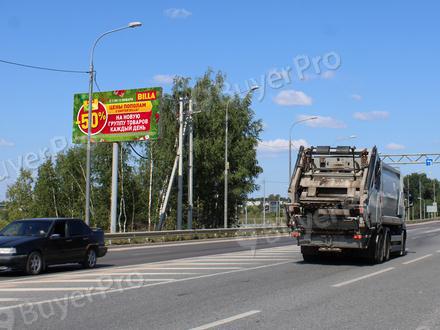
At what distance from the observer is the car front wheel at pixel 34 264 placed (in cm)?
1480

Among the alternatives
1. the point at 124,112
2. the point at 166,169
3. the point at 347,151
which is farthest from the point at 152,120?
the point at 347,151

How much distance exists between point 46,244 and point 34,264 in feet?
2.12

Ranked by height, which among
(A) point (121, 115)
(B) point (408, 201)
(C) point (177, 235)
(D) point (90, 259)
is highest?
(A) point (121, 115)

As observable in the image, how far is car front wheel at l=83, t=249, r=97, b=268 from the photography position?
55.9 ft

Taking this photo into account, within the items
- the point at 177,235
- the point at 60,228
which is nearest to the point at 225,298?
the point at 60,228

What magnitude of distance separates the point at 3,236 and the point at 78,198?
58121 millimetres

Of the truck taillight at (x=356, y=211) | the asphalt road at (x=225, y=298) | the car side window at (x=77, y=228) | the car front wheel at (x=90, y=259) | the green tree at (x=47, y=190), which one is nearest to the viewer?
the asphalt road at (x=225, y=298)

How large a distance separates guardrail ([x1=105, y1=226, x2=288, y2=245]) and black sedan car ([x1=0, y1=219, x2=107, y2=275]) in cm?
1279

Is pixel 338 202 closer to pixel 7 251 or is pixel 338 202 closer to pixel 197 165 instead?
pixel 7 251

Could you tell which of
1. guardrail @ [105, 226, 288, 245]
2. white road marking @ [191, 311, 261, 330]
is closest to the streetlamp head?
guardrail @ [105, 226, 288, 245]

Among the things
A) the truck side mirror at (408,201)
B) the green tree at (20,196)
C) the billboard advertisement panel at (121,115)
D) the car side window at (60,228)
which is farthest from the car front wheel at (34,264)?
the green tree at (20,196)

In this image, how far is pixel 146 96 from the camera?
1538 inches

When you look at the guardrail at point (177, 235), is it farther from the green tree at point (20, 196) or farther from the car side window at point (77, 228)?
the green tree at point (20, 196)

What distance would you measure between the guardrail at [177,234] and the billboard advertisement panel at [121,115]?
6.66 meters
